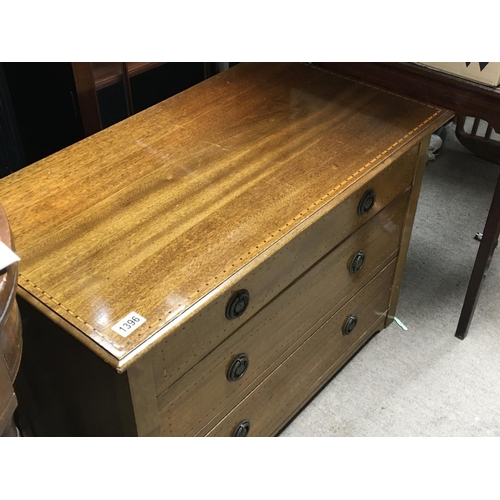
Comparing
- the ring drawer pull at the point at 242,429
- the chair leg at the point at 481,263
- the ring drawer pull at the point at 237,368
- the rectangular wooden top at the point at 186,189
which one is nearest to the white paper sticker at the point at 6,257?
the rectangular wooden top at the point at 186,189

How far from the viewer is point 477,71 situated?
1.57m

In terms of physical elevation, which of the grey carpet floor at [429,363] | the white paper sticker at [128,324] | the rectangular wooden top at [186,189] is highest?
the rectangular wooden top at [186,189]

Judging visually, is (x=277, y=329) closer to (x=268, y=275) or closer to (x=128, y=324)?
(x=268, y=275)

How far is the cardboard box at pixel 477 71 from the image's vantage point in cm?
154

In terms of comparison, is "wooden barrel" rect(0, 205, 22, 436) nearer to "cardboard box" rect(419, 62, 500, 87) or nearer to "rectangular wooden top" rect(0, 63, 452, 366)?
"rectangular wooden top" rect(0, 63, 452, 366)

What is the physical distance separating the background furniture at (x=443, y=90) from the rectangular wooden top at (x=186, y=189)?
0.04 meters

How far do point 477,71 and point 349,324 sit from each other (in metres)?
0.74

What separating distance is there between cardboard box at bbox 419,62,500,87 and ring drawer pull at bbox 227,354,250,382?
0.89 metres

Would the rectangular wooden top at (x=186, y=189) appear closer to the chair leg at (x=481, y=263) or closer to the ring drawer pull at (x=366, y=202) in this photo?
the ring drawer pull at (x=366, y=202)

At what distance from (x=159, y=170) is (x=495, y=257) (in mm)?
1466

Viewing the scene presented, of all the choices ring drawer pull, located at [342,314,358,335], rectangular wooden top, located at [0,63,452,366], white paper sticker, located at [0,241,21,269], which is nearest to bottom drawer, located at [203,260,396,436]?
ring drawer pull, located at [342,314,358,335]


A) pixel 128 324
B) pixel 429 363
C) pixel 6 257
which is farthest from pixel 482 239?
pixel 6 257

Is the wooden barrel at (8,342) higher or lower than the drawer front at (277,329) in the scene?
higher

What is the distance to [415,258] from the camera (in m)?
2.35
